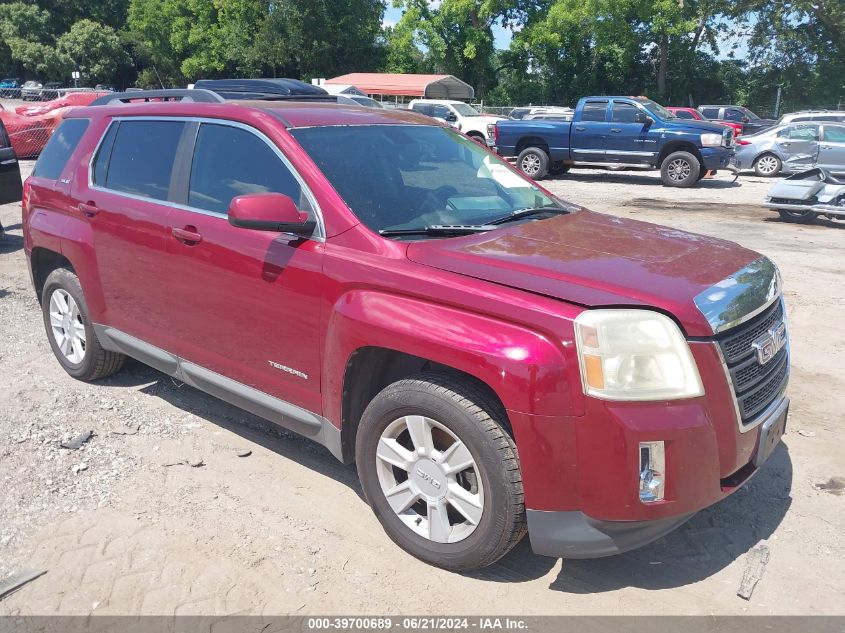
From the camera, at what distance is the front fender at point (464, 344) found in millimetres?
2646

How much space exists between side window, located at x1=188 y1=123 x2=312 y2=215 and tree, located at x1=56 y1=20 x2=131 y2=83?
65.8 meters

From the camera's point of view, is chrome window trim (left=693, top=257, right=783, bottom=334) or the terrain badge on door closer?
chrome window trim (left=693, top=257, right=783, bottom=334)

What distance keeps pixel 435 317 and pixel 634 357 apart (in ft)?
2.50

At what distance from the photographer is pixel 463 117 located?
979 inches

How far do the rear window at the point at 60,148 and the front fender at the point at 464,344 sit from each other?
276cm

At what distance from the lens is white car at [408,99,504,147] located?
2398 cm

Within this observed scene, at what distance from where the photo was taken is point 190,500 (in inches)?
146

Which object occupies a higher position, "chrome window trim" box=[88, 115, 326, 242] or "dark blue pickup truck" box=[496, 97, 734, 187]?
"chrome window trim" box=[88, 115, 326, 242]

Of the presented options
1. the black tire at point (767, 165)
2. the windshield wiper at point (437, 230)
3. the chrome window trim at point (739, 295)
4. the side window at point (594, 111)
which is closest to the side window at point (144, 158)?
the windshield wiper at point (437, 230)

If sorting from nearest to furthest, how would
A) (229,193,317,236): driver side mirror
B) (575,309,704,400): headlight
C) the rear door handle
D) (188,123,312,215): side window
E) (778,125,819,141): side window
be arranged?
(575,309,704,400): headlight < (229,193,317,236): driver side mirror < (188,123,312,215): side window < the rear door handle < (778,125,819,141): side window

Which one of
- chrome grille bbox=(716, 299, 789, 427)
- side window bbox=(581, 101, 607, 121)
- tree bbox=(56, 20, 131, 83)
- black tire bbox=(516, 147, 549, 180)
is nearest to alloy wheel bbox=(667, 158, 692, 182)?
side window bbox=(581, 101, 607, 121)

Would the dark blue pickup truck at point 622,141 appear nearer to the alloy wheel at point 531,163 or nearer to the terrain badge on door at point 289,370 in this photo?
the alloy wheel at point 531,163

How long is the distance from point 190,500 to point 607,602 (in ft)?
6.67

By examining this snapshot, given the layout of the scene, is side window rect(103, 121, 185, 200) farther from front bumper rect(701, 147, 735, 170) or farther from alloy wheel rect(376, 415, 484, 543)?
front bumper rect(701, 147, 735, 170)
